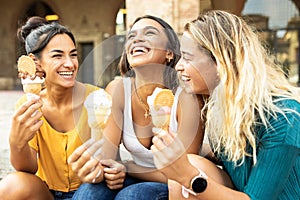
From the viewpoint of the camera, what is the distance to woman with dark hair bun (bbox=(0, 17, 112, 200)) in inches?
73.7

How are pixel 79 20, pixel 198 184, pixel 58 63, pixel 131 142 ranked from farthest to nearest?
pixel 79 20 < pixel 58 63 < pixel 131 142 < pixel 198 184

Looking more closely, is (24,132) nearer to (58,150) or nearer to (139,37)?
(58,150)

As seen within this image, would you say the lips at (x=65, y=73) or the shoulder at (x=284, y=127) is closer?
the shoulder at (x=284, y=127)

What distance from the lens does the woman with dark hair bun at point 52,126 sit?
1872mm

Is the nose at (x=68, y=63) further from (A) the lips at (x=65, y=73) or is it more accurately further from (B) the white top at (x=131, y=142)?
(B) the white top at (x=131, y=142)

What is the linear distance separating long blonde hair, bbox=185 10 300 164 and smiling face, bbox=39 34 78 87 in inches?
29.4

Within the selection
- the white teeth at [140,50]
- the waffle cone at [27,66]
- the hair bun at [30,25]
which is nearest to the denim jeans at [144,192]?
the white teeth at [140,50]

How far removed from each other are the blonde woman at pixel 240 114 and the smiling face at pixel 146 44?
23 centimetres

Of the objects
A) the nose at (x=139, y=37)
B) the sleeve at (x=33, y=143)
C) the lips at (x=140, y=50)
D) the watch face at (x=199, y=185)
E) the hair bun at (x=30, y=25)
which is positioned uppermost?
the hair bun at (x=30, y=25)

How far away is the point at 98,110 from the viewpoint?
1848 mm

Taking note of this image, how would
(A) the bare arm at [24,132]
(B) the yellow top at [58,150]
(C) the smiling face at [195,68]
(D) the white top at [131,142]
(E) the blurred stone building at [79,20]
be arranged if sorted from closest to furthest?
(C) the smiling face at [195,68], (A) the bare arm at [24,132], (D) the white top at [131,142], (B) the yellow top at [58,150], (E) the blurred stone building at [79,20]

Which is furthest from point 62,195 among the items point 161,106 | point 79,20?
point 79,20

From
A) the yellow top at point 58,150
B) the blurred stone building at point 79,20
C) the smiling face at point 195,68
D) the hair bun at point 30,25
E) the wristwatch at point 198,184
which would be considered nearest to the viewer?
the wristwatch at point 198,184

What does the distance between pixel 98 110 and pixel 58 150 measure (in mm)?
349
